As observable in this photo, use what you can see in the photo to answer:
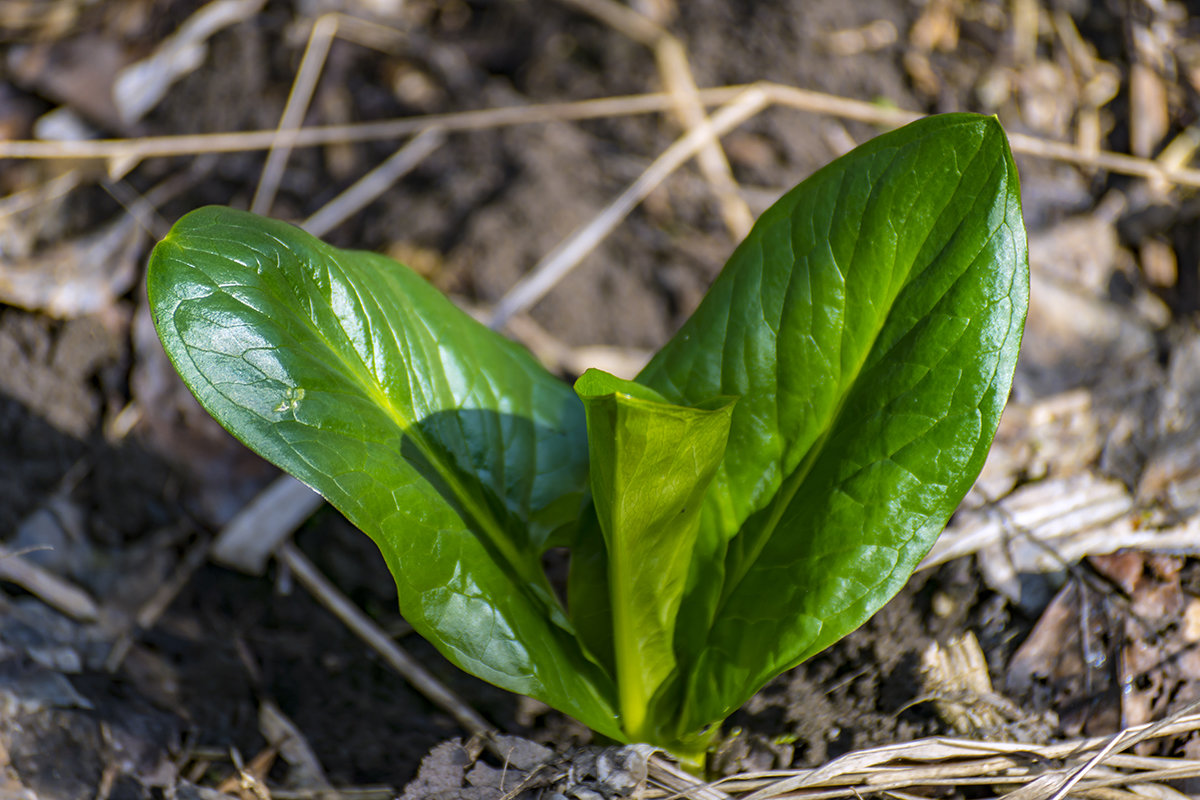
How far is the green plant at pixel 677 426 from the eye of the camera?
45.6 inches

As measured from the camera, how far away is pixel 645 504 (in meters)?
1.15

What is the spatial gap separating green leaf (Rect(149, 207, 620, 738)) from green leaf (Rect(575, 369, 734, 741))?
98mm

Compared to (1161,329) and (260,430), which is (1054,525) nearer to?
(1161,329)

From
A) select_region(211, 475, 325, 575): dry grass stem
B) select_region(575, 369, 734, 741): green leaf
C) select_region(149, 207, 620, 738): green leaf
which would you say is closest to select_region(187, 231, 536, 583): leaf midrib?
select_region(149, 207, 620, 738): green leaf

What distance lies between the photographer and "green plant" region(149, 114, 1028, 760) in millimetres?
1159

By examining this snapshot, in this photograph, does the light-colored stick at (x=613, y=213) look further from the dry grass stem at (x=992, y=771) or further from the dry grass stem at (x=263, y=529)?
the dry grass stem at (x=992, y=771)

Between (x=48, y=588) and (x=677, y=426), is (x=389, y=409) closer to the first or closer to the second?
(x=677, y=426)

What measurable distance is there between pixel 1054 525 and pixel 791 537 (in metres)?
0.74

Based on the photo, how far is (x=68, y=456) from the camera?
6.96ft

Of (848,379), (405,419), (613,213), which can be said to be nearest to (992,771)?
(848,379)

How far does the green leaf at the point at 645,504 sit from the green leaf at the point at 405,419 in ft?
0.32

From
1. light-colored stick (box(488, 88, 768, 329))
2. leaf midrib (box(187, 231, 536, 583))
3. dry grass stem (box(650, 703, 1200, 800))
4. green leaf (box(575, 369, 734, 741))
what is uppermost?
light-colored stick (box(488, 88, 768, 329))

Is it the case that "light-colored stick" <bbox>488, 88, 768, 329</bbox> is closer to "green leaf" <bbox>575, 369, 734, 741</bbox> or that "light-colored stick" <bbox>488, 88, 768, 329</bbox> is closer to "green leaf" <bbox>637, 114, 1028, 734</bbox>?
"green leaf" <bbox>637, 114, 1028, 734</bbox>

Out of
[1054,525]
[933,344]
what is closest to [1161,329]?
[1054,525]
